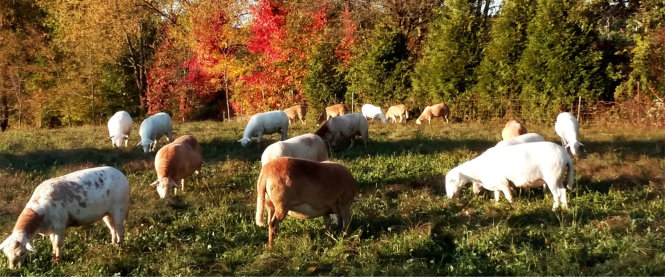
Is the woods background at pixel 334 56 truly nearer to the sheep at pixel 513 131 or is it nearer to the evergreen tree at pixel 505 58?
the evergreen tree at pixel 505 58

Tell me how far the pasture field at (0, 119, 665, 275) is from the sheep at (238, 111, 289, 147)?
3015 mm

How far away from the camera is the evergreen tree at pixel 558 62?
19141mm

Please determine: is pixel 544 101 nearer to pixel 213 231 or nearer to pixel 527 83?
pixel 527 83

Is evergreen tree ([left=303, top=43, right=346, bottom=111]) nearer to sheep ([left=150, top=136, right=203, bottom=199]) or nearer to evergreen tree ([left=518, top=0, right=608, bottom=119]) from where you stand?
evergreen tree ([left=518, top=0, right=608, bottom=119])

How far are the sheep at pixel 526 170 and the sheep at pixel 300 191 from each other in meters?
2.67

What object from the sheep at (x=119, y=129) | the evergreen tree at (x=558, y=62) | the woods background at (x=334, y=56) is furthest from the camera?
the woods background at (x=334, y=56)

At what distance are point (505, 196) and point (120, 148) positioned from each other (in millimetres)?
10932

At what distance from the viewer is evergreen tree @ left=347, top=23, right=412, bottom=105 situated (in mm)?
25828

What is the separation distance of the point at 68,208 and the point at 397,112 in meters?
20.4

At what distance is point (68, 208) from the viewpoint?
583 centimetres

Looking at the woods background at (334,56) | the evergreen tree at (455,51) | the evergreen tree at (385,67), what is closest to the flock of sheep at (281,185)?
the woods background at (334,56)

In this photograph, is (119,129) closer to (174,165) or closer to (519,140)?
(174,165)

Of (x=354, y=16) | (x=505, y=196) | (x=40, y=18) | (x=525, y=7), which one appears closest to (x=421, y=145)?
(x=505, y=196)

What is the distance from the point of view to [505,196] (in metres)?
7.93
